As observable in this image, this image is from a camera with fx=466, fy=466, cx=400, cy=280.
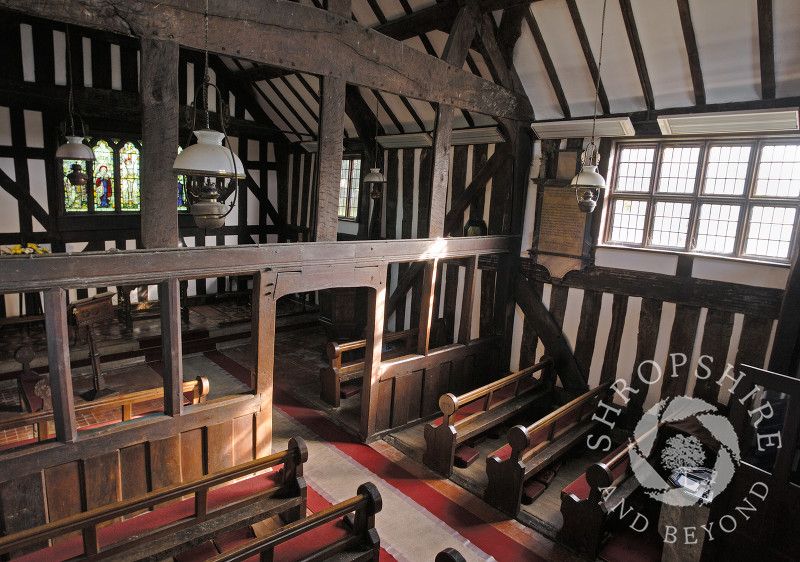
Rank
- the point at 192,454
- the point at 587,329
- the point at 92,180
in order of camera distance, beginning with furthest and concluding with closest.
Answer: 1. the point at 92,180
2. the point at 587,329
3. the point at 192,454

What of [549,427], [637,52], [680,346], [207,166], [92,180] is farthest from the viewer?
[92,180]

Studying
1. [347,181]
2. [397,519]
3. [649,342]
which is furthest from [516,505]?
[347,181]

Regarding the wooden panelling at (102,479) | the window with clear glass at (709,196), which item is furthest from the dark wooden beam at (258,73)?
the wooden panelling at (102,479)

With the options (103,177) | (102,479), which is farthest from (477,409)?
(103,177)

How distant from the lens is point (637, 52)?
589 centimetres

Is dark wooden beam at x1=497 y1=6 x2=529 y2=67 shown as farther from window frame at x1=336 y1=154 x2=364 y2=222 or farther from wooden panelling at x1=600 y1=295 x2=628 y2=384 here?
window frame at x1=336 y1=154 x2=364 y2=222

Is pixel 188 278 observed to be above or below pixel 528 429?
above

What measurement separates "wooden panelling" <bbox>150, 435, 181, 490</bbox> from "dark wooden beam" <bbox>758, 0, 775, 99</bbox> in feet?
24.5

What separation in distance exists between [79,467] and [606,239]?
7.22 metres

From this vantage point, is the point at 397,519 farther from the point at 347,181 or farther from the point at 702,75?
the point at 347,181

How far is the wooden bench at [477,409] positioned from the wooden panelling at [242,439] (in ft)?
7.31

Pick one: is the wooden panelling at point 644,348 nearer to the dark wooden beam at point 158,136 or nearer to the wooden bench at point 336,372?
the wooden bench at point 336,372

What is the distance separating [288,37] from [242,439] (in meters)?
4.27

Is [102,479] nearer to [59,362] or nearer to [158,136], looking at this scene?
[59,362]
